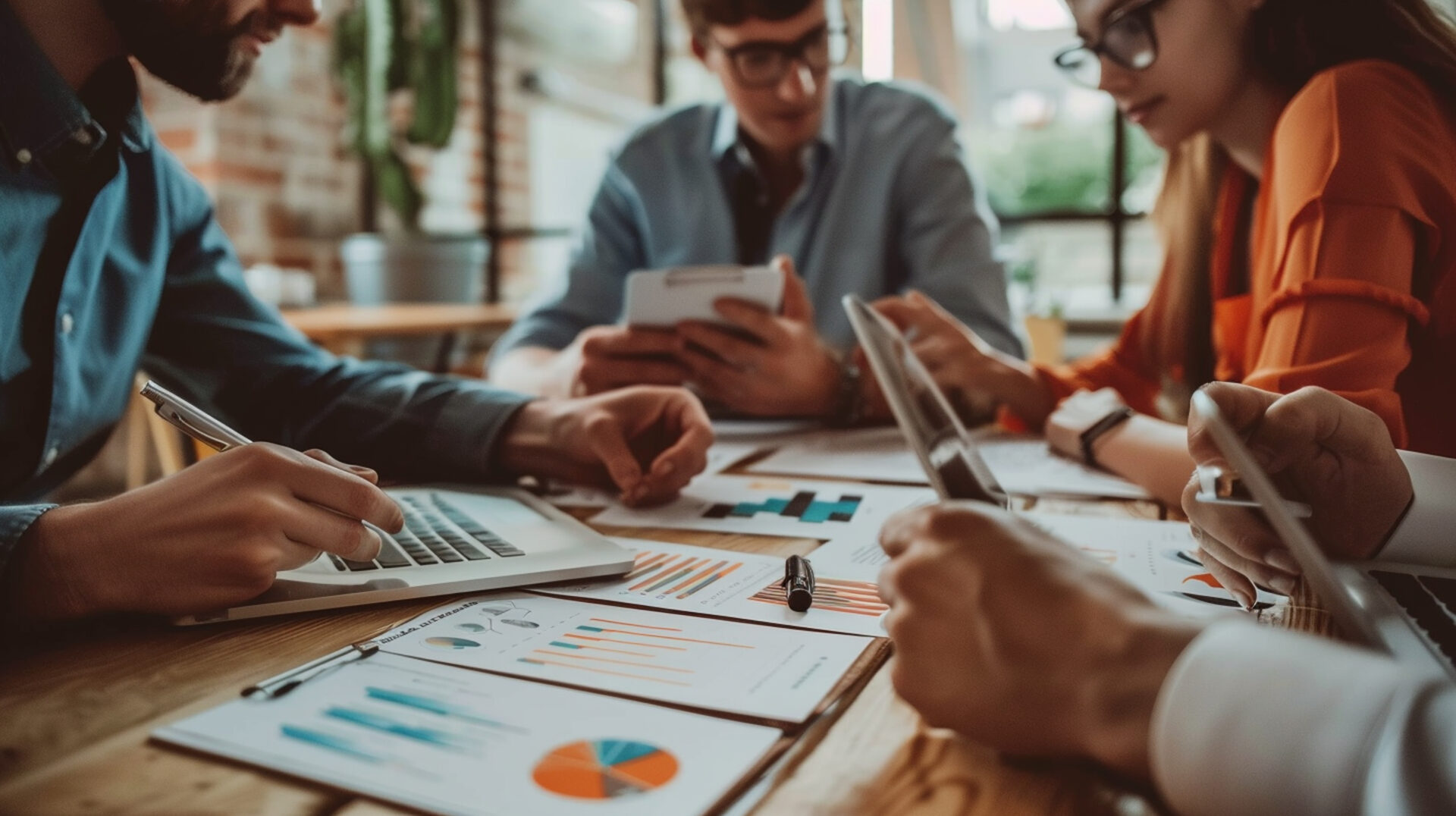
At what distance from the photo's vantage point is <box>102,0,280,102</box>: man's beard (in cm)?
89

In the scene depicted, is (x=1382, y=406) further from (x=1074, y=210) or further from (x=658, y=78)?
(x=658, y=78)

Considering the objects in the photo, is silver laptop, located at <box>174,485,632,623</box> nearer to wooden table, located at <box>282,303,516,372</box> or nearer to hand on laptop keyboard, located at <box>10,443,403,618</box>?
hand on laptop keyboard, located at <box>10,443,403,618</box>

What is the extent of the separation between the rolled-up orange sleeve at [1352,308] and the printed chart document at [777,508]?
0.36m

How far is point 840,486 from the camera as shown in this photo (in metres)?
1.00

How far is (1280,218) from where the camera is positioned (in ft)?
2.96

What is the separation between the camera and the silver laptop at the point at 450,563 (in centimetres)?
58

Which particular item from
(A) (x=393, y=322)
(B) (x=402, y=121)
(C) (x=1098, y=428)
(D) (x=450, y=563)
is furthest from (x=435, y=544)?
(B) (x=402, y=121)

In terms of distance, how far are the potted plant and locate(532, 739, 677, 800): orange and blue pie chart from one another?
2.88m

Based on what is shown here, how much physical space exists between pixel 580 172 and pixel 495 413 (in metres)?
3.33

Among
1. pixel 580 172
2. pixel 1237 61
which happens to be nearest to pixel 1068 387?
pixel 1237 61

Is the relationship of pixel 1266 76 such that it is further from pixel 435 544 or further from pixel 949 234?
pixel 435 544

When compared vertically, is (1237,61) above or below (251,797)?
above

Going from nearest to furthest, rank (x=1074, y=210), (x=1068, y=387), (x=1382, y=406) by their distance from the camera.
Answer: (x=1382, y=406), (x=1068, y=387), (x=1074, y=210)


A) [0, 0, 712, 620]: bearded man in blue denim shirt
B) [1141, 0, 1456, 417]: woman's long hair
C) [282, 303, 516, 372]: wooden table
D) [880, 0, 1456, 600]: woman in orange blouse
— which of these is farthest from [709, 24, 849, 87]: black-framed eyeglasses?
[282, 303, 516, 372]: wooden table
